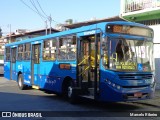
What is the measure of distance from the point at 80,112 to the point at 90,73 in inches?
74.6

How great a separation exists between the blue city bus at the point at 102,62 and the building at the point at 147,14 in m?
5.24

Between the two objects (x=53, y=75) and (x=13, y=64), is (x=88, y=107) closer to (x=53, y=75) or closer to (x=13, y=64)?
(x=53, y=75)

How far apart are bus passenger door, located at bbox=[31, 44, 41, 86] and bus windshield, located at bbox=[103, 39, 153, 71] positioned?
20.1ft

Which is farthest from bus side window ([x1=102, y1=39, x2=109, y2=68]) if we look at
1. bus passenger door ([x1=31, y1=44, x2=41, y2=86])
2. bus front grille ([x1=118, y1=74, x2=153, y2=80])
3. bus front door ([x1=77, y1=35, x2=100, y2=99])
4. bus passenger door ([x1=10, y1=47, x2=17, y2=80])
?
bus passenger door ([x1=10, y1=47, x2=17, y2=80])

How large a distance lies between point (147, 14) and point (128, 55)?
6886 millimetres

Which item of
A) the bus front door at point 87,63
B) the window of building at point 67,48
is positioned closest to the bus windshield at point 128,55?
the bus front door at point 87,63

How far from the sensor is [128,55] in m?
11.3

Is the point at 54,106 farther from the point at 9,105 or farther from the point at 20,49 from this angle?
the point at 20,49

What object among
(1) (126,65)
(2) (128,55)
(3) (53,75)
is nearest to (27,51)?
(3) (53,75)

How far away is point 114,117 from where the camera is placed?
1014cm

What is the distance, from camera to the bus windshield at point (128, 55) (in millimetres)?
11031

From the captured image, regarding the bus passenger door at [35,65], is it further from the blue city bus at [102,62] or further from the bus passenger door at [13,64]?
the bus passenger door at [13,64]

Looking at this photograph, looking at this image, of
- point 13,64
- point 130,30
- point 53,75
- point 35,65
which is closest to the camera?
point 130,30

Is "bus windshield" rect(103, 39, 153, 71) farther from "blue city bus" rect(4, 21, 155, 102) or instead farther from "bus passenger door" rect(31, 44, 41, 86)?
"bus passenger door" rect(31, 44, 41, 86)
